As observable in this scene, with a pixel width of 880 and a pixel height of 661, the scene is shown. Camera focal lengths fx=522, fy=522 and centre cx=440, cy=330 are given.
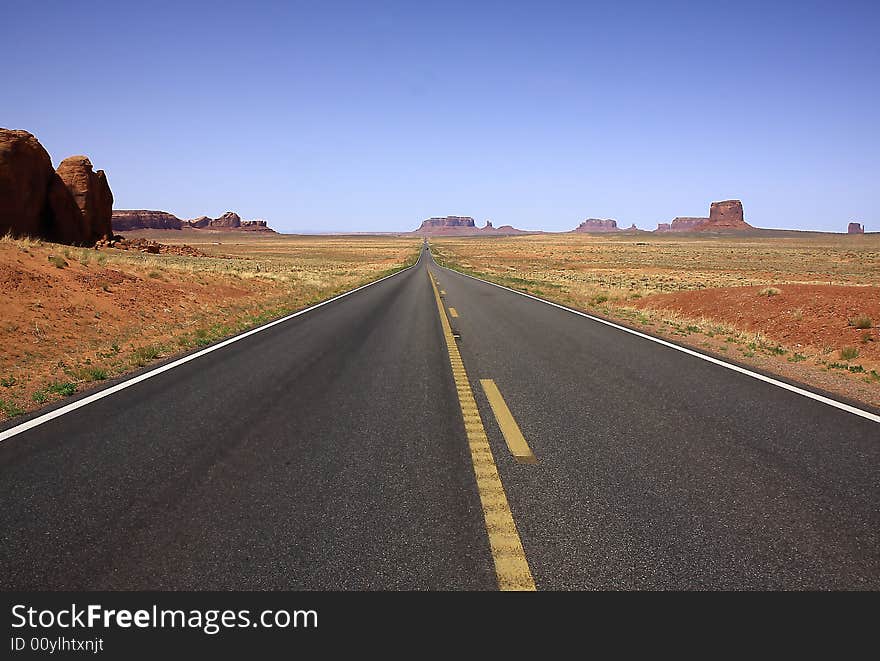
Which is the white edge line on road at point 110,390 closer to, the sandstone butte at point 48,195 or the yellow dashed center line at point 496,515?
the yellow dashed center line at point 496,515

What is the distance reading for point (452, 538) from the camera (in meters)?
3.08

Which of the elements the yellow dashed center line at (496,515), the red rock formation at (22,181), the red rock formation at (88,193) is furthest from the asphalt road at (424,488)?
the red rock formation at (88,193)

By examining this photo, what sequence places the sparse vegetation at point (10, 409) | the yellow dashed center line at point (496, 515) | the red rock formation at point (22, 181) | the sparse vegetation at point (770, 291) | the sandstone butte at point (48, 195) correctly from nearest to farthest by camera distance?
1. the yellow dashed center line at point (496, 515)
2. the sparse vegetation at point (10, 409)
3. the sparse vegetation at point (770, 291)
4. the red rock formation at point (22, 181)
5. the sandstone butte at point (48, 195)

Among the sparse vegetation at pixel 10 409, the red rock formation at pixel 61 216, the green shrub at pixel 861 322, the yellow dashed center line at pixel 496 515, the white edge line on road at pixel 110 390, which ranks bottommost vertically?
the sparse vegetation at pixel 10 409

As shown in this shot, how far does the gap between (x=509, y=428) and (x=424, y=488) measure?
160cm

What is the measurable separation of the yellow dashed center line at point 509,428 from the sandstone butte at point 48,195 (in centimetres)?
3644

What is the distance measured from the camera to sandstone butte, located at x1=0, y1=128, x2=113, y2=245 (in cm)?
3184

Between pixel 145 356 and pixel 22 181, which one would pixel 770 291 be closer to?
pixel 145 356

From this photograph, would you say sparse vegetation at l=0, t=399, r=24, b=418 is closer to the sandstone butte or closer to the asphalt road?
the asphalt road

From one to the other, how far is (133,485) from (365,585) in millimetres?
2254

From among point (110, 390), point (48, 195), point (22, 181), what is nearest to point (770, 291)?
point (110, 390)

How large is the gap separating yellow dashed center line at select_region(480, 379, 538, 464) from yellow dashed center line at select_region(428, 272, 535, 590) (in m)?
0.21

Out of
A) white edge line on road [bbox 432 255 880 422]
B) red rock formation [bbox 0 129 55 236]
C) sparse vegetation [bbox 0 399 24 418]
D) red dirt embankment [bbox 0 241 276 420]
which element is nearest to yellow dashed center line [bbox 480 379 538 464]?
white edge line on road [bbox 432 255 880 422]

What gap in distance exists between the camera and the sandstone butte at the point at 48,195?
3184cm
